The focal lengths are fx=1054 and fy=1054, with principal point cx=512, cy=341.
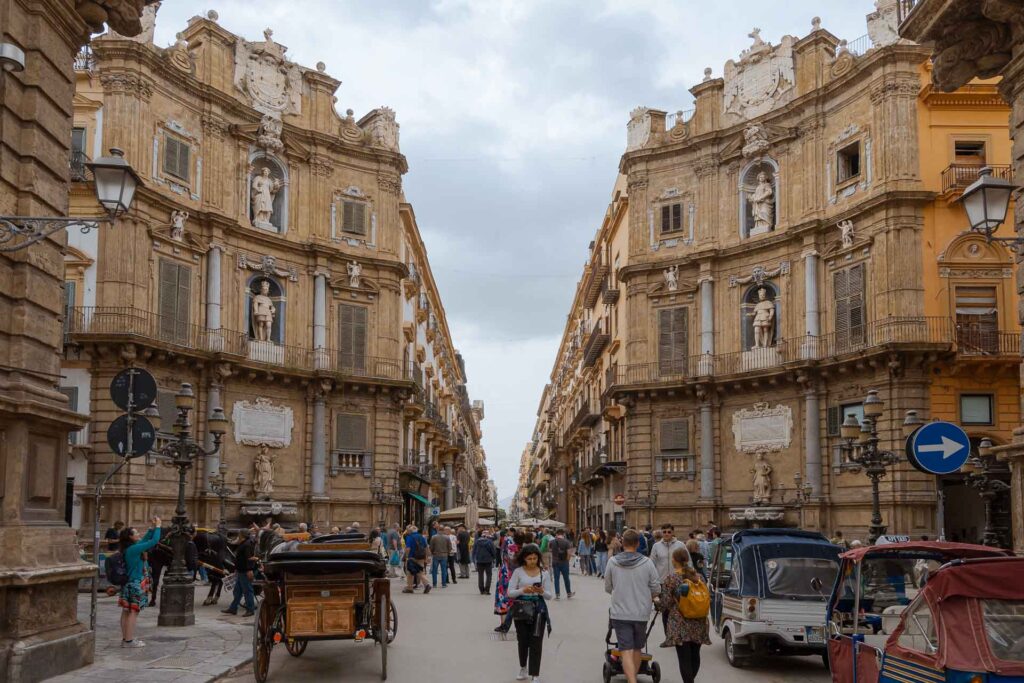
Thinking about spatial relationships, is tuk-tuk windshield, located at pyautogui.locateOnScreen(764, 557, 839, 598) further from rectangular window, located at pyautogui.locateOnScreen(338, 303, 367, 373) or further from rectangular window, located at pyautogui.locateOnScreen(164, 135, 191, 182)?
rectangular window, located at pyautogui.locateOnScreen(338, 303, 367, 373)

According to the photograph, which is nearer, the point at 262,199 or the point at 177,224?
the point at 177,224

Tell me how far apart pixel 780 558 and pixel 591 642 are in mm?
3731

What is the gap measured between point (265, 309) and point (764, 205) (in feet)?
56.8

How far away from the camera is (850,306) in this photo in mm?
32281

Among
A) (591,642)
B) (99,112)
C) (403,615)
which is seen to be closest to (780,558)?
(591,642)

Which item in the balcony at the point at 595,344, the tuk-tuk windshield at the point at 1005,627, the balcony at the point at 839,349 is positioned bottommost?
the tuk-tuk windshield at the point at 1005,627

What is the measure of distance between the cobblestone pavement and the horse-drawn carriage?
3.13 ft

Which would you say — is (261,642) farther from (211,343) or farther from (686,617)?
(211,343)

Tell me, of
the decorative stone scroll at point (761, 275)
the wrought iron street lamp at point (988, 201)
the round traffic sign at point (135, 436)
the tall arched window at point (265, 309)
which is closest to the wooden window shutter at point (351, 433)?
the tall arched window at point (265, 309)

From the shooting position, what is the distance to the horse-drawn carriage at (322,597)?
1143 centimetres

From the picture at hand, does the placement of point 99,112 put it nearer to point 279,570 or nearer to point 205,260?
point 205,260

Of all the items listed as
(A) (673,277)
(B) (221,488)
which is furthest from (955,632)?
(A) (673,277)

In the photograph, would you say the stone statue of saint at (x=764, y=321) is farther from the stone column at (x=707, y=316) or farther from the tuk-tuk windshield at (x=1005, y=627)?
the tuk-tuk windshield at (x=1005, y=627)

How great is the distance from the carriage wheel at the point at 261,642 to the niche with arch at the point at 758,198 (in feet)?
91.7
